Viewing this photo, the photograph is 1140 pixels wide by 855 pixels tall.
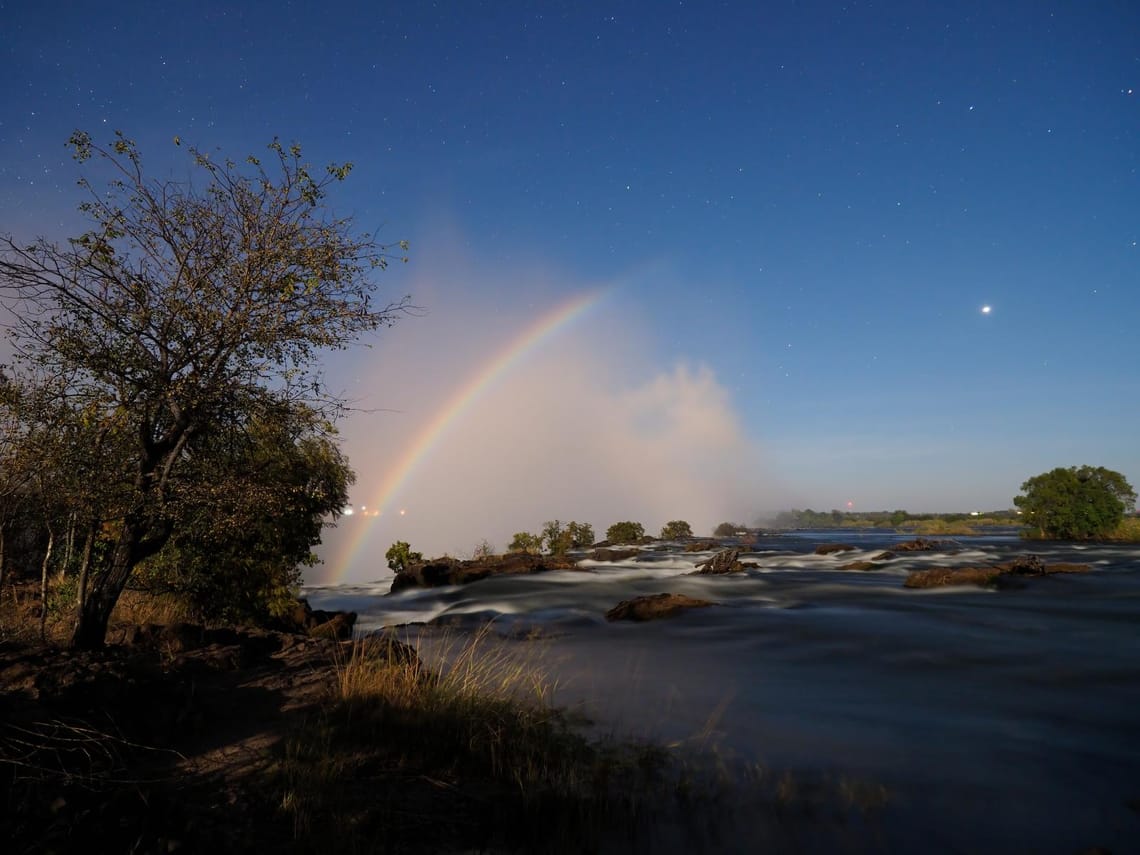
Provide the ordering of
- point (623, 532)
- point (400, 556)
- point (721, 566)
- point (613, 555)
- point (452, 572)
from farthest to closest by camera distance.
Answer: point (623, 532) < point (613, 555) < point (400, 556) < point (721, 566) < point (452, 572)

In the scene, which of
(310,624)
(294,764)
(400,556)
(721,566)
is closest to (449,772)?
(294,764)

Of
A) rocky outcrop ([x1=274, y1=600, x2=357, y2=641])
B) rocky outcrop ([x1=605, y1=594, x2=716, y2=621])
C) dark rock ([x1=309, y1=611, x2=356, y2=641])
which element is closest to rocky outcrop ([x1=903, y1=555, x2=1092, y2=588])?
rocky outcrop ([x1=605, y1=594, x2=716, y2=621])

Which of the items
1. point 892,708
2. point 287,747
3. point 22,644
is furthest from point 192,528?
point 892,708

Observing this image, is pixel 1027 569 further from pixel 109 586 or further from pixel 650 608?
pixel 109 586

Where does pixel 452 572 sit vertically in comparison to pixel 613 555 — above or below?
above

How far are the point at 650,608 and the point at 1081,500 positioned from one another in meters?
58.6

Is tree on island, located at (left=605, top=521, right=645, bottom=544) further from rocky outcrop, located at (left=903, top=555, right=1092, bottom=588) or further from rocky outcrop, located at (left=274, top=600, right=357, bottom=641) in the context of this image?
rocky outcrop, located at (left=274, top=600, right=357, bottom=641)

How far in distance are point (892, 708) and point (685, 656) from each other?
16.1 ft

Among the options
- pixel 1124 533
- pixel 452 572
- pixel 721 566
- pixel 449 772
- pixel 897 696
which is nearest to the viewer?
pixel 449 772

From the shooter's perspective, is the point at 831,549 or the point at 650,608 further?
the point at 831,549

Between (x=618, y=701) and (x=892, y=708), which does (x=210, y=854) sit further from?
(x=892, y=708)

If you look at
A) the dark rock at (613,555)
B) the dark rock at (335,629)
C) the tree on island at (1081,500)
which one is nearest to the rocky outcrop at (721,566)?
the dark rock at (613,555)

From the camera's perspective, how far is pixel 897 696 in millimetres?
10117

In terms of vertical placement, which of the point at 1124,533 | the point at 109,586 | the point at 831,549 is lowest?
the point at 1124,533
